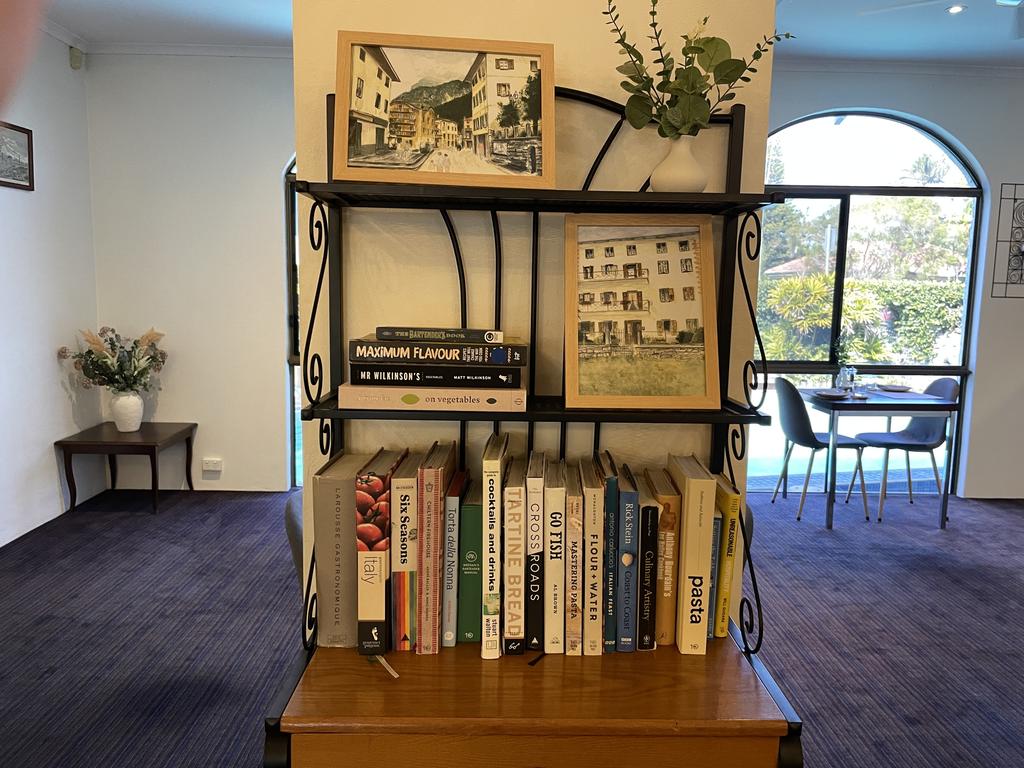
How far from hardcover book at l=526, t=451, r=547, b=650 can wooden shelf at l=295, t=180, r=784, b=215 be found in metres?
0.49

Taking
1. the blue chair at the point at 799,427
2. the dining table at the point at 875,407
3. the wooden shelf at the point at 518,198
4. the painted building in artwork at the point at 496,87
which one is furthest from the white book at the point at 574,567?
the blue chair at the point at 799,427

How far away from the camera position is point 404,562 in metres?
1.36

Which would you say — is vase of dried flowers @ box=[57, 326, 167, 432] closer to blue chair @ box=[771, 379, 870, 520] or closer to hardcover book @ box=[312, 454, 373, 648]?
hardcover book @ box=[312, 454, 373, 648]

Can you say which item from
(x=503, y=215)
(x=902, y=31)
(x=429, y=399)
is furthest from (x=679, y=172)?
(x=902, y=31)

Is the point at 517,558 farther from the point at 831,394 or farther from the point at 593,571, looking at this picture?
the point at 831,394

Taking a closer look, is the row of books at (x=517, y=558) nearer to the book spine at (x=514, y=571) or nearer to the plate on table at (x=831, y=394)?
the book spine at (x=514, y=571)

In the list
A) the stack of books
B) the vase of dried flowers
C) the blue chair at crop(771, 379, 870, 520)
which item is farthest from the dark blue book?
the vase of dried flowers

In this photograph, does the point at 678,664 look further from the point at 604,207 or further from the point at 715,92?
the point at 715,92

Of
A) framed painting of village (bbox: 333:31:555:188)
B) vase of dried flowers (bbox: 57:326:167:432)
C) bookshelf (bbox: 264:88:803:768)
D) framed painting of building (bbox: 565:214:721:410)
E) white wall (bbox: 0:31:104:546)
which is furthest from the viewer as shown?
vase of dried flowers (bbox: 57:326:167:432)

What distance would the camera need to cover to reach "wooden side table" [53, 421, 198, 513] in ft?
14.5

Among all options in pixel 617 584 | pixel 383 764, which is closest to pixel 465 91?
pixel 617 584

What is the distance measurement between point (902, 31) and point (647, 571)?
4301mm

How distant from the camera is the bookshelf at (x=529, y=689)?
1.22m

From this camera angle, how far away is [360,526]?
1337 millimetres
